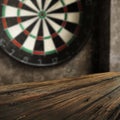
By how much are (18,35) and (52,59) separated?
423mm

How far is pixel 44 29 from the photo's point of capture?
2701 mm

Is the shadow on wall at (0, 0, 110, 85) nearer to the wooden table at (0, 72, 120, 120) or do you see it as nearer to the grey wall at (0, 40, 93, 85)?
the grey wall at (0, 40, 93, 85)

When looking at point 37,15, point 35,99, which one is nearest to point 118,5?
point 37,15

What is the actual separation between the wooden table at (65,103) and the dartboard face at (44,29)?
611 millimetres

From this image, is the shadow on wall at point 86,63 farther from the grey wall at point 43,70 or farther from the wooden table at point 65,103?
the wooden table at point 65,103

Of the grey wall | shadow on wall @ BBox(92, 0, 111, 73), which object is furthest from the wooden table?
shadow on wall @ BBox(92, 0, 111, 73)

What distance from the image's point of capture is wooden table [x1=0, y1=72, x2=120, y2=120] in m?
1.39

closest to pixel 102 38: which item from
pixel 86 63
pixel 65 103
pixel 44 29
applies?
pixel 86 63

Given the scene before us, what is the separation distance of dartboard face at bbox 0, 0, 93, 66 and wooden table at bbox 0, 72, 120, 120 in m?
0.61

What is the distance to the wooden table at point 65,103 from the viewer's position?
1386 millimetres

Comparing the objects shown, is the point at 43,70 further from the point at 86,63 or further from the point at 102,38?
the point at 102,38

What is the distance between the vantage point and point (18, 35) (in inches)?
102

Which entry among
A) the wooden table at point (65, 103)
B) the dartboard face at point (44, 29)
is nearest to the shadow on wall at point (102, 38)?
the dartboard face at point (44, 29)

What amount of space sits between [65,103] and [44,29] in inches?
48.1
